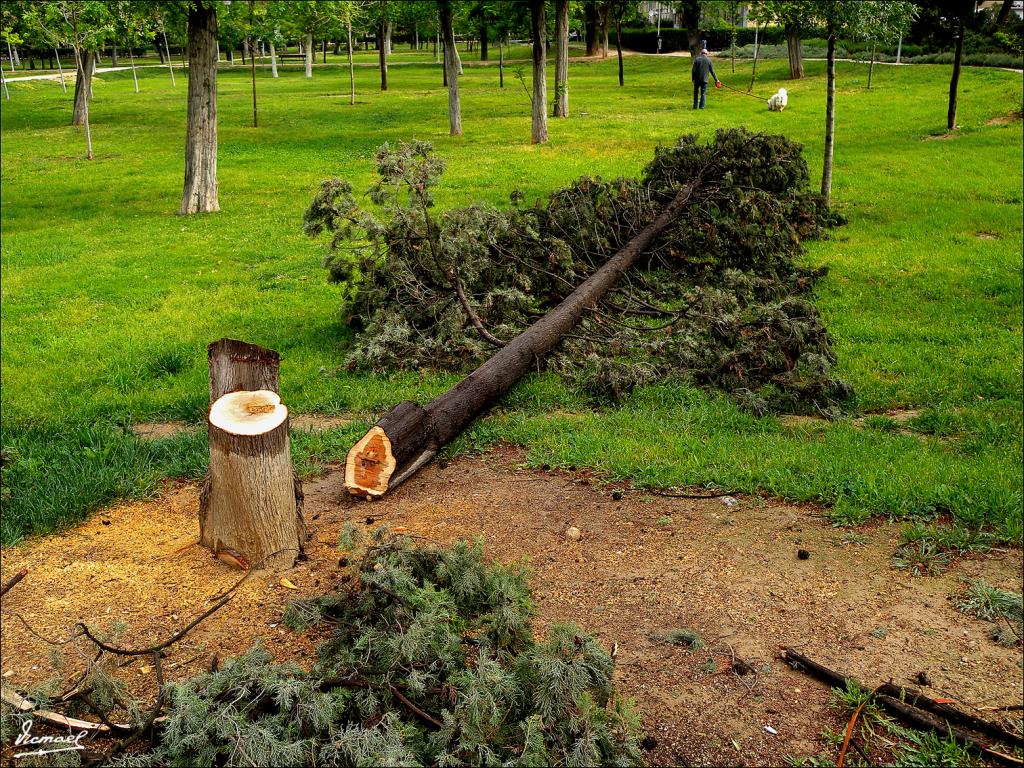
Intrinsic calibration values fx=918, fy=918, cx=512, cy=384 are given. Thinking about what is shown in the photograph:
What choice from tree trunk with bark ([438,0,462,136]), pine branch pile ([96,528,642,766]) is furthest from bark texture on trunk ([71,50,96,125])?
pine branch pile ([96,528,642,766])

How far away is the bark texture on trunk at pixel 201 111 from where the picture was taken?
52.1 ft

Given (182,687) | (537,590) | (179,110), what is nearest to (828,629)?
(537,590)

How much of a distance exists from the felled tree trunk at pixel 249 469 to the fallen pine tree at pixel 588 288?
1.01 meters

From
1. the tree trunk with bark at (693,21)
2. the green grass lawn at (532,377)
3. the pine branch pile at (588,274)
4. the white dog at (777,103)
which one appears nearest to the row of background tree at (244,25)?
the green grass lawn at (532,377)

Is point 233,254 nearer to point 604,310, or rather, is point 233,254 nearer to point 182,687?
point 604,310

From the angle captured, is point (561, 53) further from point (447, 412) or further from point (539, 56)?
point (447, 412)

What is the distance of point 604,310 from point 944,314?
378 centimetres

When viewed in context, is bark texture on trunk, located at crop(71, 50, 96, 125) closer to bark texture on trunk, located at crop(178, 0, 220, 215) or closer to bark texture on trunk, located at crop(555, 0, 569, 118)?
bark texture on trunk, located at crop(178, 0, 220, 215)

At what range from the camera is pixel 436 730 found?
12.0 feet

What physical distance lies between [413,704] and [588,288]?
6631 millimetres

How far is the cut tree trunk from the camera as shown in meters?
6.36

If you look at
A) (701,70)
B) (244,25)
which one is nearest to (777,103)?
(701,70)

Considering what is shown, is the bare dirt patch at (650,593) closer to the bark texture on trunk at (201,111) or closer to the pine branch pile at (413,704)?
the pine branch pile at (413,704)

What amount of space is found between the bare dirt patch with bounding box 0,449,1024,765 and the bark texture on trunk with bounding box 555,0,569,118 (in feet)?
69.3
